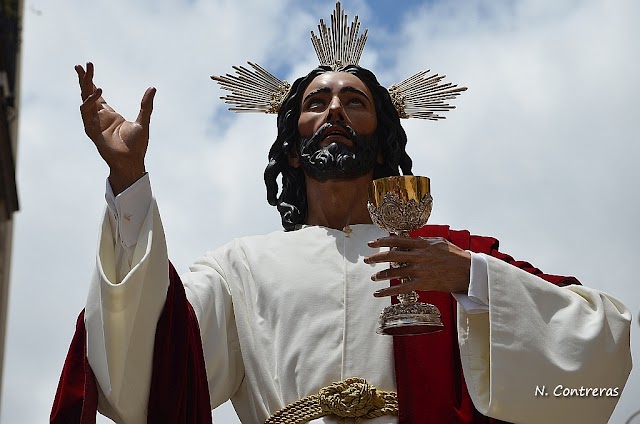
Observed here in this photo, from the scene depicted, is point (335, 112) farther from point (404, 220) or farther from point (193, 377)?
point (193, 377)

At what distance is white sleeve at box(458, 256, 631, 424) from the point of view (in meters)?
5.30

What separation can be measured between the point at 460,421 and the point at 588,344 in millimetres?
516

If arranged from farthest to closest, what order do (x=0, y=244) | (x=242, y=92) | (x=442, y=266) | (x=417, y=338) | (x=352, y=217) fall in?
(x=0, y=244) < (x=242, y=92) < (x=352, y=217) < (x=417, y=338) < (x=442, y=266)

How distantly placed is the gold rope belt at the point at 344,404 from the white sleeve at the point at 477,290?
0.47 metres

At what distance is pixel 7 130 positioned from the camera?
1950 cm

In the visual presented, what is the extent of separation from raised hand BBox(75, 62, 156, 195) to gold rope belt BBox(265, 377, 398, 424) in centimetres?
100

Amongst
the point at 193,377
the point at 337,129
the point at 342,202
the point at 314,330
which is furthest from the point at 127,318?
the point at 337,129

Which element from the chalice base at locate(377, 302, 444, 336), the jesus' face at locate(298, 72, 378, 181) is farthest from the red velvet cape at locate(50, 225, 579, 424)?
the jesus' face at locate(298, 72, 378, 181)

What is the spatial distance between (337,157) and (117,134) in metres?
1.16

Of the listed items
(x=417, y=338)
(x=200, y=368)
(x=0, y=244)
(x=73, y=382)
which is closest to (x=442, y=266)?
(x=417, y=338)

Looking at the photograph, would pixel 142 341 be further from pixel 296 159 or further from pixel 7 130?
pixel 7 130

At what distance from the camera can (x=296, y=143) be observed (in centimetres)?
661

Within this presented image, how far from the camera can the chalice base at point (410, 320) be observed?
17.3 feet

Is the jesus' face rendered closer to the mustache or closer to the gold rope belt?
the mustache
